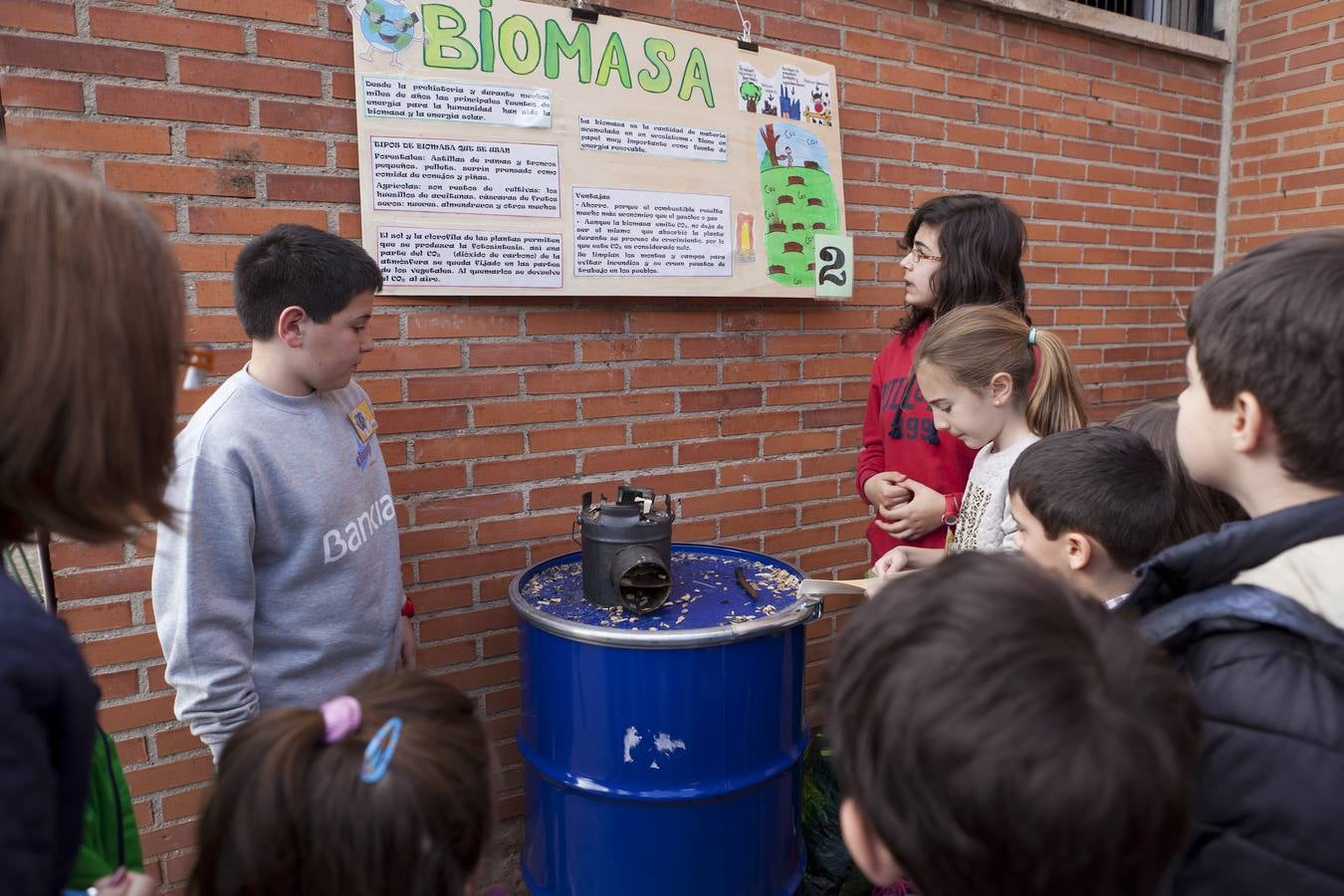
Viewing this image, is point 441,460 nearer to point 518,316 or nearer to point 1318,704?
point 518,316

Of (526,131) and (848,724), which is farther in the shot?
(526,131)

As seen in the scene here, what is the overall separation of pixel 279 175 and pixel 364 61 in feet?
1.13

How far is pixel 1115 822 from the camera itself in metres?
0.71

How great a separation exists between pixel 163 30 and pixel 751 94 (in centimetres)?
156

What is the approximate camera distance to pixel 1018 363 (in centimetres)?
201

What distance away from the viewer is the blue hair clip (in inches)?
34.4

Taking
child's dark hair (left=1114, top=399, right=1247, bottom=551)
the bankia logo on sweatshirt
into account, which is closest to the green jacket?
the bankia logo on sweatshirt

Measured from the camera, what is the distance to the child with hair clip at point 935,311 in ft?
7.64

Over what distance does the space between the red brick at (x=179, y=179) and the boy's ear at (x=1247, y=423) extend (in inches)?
78.7

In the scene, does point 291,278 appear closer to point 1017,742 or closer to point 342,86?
point 342,86

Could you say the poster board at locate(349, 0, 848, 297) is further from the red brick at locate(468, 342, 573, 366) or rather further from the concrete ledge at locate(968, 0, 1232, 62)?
the concrete ledge at locate(968, 0, 1232, 62)

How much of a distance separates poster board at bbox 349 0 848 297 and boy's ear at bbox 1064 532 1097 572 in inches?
56.1

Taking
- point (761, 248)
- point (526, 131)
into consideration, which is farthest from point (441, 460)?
point (761, 248)

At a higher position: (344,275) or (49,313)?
(344,275)
